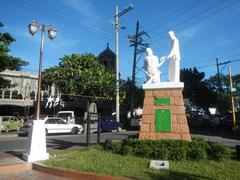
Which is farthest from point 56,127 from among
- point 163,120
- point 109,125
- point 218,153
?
point 218,153

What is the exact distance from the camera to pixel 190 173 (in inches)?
304

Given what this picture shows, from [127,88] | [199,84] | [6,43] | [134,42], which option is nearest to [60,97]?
[127,88]

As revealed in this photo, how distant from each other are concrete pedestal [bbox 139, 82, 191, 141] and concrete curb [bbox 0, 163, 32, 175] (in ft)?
13.9

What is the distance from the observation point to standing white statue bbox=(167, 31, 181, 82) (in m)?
11.9

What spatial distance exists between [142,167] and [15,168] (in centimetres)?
414

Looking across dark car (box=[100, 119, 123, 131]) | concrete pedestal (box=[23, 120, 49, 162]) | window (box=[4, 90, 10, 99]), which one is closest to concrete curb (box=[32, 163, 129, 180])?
concrete pedestal (box=[23, 120, 49, 162])

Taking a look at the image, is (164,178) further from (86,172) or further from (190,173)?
(86,172)

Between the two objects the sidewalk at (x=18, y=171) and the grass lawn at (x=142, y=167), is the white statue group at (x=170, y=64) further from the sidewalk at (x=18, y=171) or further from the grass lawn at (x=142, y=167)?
the sidewalk at (x=18, y=171)

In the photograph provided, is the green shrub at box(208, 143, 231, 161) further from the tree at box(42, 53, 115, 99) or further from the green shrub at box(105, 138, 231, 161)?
the tree at box(42, 53, 115, 99)

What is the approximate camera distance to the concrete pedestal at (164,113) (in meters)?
11.1

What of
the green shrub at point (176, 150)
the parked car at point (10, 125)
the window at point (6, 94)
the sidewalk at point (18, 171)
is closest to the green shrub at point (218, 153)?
the green shrub at point (176, 150)

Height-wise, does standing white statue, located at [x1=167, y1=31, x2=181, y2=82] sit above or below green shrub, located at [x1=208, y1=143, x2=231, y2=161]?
above

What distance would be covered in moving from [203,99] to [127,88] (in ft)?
53.1

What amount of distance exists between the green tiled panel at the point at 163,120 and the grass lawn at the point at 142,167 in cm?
198
